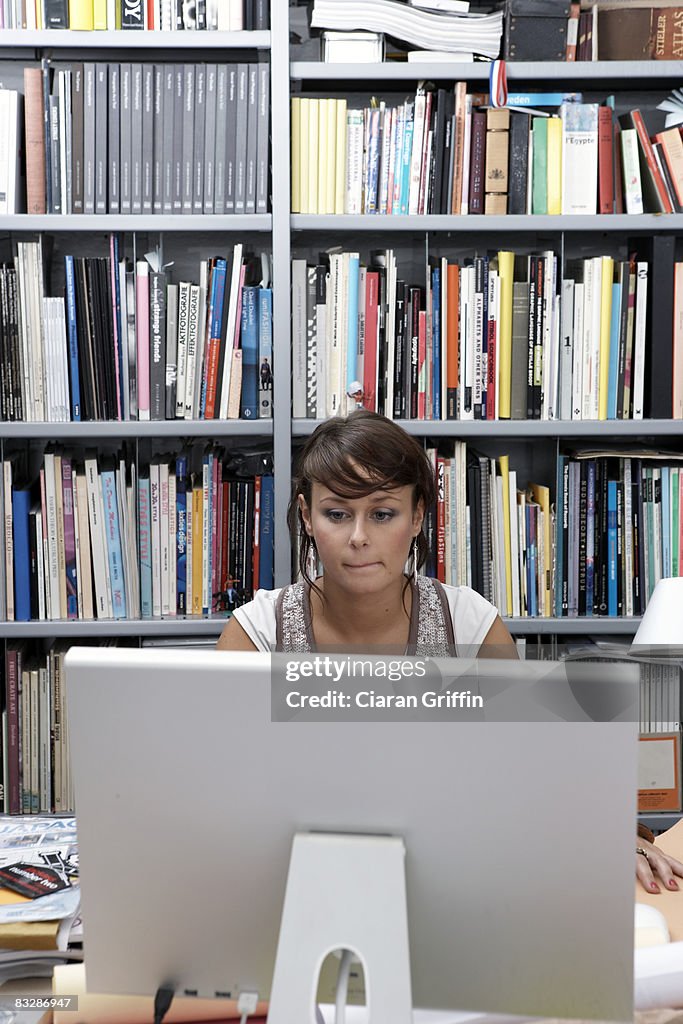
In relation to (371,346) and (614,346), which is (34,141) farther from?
(614,346)

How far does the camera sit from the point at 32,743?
2.43m

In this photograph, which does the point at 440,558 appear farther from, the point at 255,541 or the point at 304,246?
the point at 304,246

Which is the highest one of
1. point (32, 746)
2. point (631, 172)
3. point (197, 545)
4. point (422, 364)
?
point (631, 172)

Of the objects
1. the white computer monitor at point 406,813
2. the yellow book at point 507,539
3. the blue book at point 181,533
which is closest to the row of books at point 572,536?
the yellow book at point 507,539

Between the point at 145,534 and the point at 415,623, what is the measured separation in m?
0.87

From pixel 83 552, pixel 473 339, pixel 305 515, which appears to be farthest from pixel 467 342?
pixel 83 552

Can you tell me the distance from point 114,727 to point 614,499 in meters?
1.82

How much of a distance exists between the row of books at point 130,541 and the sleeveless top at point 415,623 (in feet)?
2.07

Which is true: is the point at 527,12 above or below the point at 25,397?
above

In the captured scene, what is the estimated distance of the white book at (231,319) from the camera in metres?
2.34

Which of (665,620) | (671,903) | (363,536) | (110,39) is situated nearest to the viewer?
→ (671,903)

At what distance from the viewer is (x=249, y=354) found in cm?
238

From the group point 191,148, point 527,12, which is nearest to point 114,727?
point 191,148

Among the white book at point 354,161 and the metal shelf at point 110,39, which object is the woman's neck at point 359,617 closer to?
the white book at point 354,161
